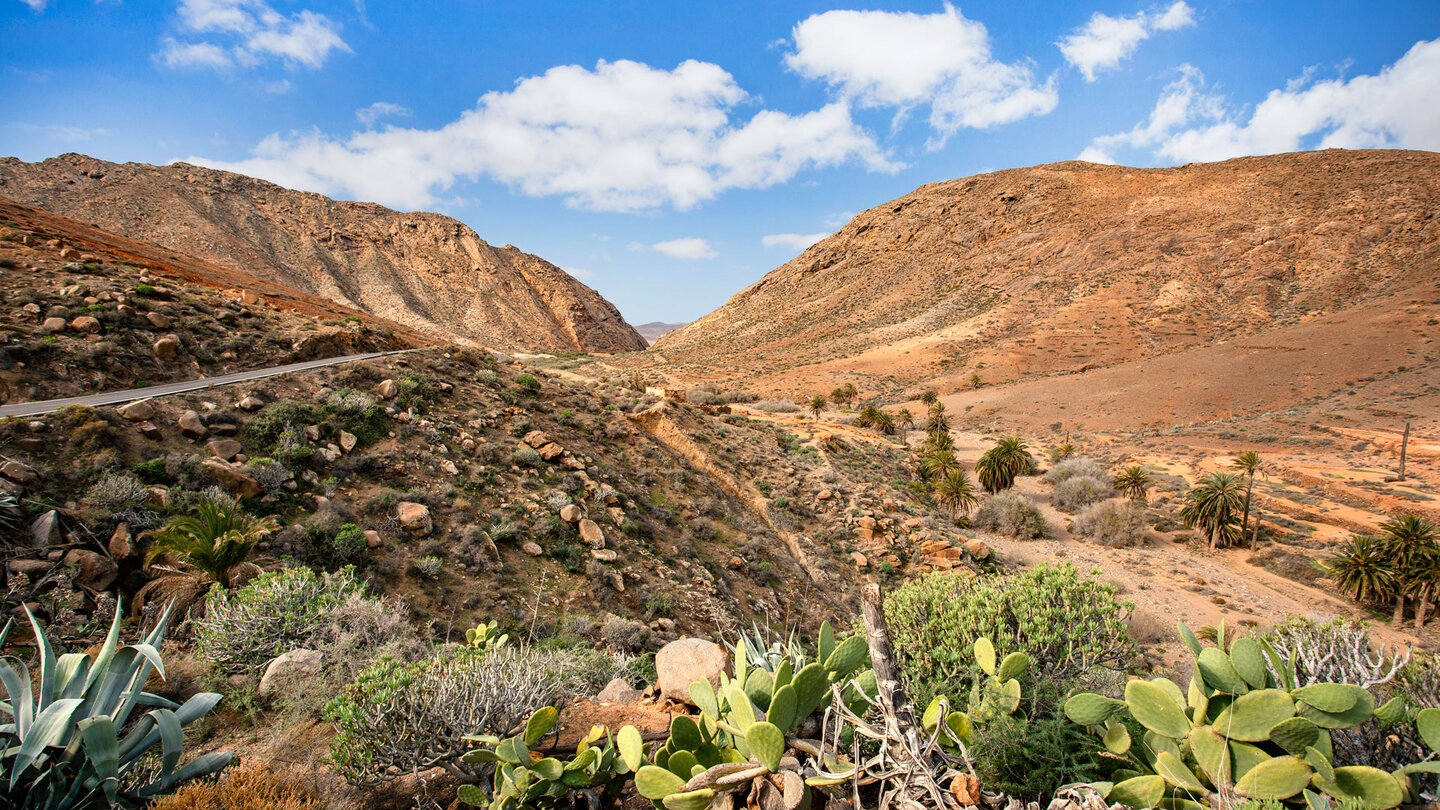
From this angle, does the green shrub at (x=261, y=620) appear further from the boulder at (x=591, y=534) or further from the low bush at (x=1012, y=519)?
the low bush at (x=1012, y=519)

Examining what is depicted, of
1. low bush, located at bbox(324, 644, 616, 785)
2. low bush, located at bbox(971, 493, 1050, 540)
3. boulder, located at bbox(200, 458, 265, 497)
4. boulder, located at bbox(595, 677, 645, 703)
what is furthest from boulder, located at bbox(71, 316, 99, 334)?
low bush, located at bbox(971, 493, 1050, 540)

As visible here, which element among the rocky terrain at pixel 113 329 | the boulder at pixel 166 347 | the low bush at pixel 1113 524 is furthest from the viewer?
the low bush at pixel 1113 524

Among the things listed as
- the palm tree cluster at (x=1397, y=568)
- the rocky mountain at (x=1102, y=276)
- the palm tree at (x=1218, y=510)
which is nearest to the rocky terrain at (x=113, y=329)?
the palm tree cluster at (x=1397, y=568)

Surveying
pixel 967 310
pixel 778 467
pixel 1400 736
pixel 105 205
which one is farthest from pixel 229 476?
pixel 105 205

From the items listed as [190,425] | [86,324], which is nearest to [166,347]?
[86,324]

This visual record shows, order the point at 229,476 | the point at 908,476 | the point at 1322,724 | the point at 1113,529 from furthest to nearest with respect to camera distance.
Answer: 1. the point at 908,476
2. the point at 1113,529
3. the point at 229,476
4. the point at 1322,724

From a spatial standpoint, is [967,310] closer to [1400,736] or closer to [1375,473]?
[1375,473]

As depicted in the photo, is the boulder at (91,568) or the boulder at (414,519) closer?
the boulder at (91,568)
